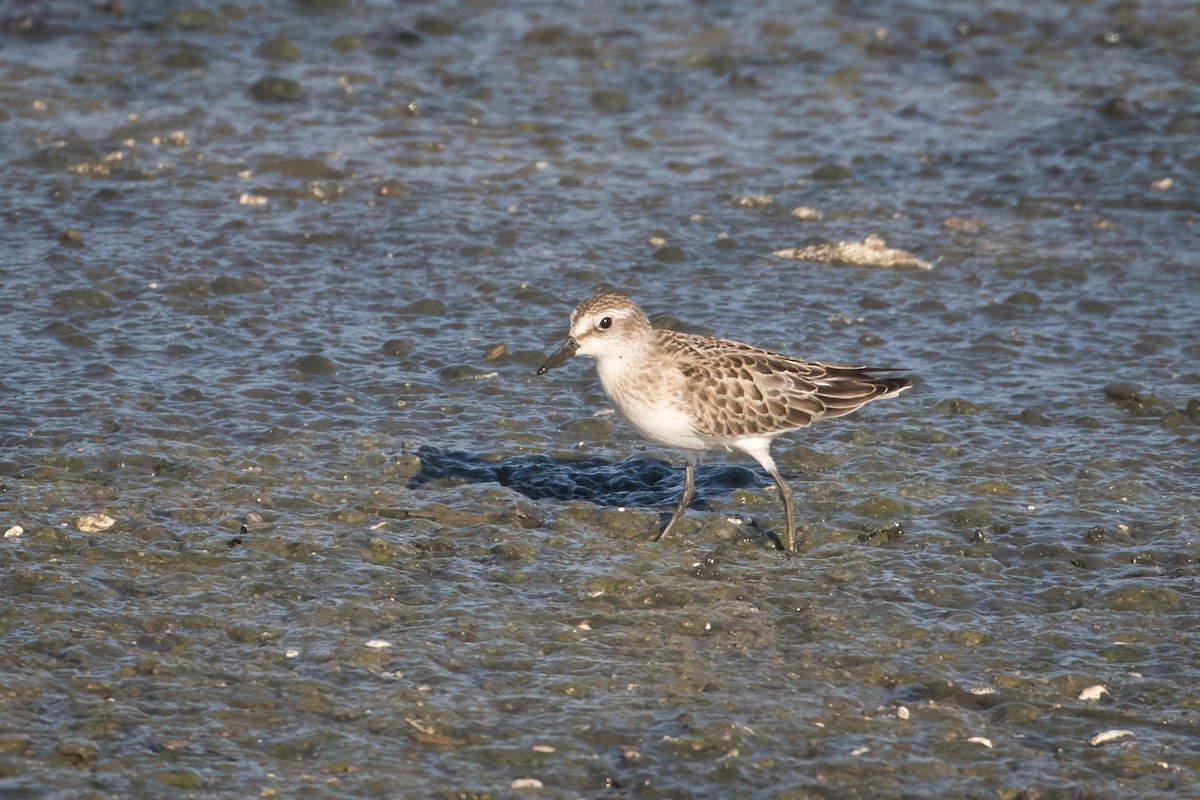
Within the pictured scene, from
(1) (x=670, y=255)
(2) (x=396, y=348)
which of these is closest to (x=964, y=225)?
(1) (x=670, y=255)

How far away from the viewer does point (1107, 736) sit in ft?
22.6

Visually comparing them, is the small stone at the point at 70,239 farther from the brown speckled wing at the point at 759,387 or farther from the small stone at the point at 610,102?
the small stone at the point at 610,102

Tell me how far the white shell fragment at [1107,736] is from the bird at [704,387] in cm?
229

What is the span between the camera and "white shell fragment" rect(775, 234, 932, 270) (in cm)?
1279

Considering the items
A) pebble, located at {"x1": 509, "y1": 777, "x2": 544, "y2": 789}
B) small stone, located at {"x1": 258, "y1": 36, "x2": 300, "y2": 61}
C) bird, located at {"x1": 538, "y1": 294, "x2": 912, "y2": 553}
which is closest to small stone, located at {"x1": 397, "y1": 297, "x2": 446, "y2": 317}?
bird, located at {"x1": 538, "y1": 294, "x2": 912, "y2": 553}

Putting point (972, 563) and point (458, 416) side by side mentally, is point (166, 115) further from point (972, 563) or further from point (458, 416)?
point (972, 563)

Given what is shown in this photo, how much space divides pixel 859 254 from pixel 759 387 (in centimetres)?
407

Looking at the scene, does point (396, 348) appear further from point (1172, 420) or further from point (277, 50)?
point (277, 50)

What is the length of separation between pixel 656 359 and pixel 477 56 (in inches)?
348

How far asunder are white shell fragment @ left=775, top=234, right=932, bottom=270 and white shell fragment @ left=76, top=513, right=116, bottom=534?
641cm

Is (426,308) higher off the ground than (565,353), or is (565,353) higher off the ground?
(565,353)

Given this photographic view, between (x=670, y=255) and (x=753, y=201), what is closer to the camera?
(x=670, y=255)

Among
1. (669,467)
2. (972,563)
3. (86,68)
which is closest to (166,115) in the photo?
(86,68)

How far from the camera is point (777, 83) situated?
16.8 metres
